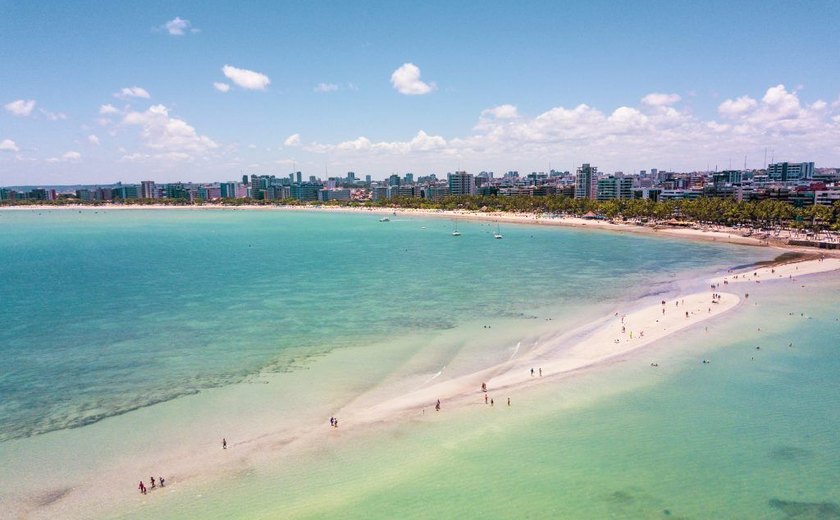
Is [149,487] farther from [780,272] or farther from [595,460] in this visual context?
[780,272]

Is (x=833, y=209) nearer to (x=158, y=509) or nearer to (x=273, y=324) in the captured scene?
(x=273, y=324)

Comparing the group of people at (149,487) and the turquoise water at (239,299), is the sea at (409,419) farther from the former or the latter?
the group of people at (149,487)

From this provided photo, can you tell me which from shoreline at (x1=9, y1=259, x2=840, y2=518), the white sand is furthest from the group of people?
the white sand

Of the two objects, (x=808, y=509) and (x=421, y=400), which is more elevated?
(x=421, y=400)

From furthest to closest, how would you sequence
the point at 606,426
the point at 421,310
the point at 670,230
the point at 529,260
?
1. the point at 670,230
2. the point at 529,260
3. the point at 421,310
4. the point at 606,426

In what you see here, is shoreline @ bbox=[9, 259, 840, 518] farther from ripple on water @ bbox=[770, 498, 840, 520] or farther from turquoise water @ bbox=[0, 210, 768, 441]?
ripple on water @ bbox=[770, 498, 840, 520]

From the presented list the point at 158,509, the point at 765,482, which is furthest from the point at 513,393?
the point at 158,509

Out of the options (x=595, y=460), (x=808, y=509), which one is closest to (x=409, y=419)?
(x=595, y=460)
